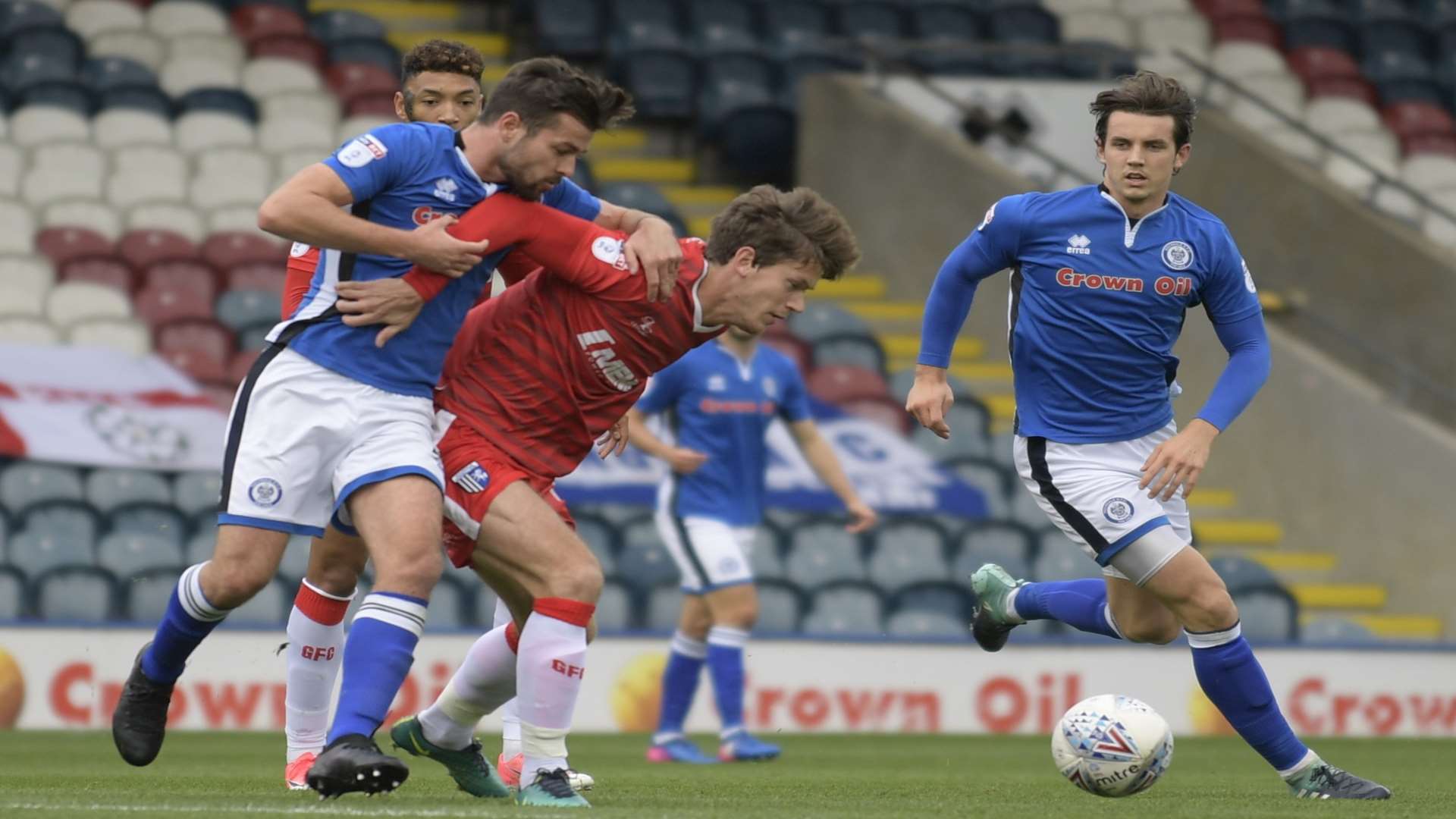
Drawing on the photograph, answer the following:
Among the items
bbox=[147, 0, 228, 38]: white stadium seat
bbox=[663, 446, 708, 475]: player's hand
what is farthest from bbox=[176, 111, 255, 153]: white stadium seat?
bbox=[663, 446, 708, 475]: player's hand

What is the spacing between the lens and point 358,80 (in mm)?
14906

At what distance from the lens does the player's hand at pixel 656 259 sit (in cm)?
520

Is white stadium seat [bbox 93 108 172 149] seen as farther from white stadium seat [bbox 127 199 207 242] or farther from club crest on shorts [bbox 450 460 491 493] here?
club crest on shorts [bbox 450 460 491 493]

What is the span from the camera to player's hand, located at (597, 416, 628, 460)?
5.82 metres

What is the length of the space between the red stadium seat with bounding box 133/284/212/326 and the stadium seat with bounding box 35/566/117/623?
233cm

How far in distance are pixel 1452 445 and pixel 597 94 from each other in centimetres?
971

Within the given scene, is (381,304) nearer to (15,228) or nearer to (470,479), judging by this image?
(470,479)

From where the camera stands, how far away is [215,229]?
1336cm

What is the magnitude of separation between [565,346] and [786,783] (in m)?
2.11

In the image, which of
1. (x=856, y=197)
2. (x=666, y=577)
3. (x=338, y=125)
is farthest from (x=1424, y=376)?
(x=338, y=125)

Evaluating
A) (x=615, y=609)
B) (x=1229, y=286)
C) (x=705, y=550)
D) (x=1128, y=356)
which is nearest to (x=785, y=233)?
(x=1128, y=356)

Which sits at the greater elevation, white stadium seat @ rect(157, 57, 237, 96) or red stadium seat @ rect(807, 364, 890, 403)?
white stadium seat @ rect(157, 57, 237, 96)

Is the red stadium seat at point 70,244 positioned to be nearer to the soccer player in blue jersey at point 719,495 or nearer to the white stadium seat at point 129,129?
the white stadium seat at point 129,129

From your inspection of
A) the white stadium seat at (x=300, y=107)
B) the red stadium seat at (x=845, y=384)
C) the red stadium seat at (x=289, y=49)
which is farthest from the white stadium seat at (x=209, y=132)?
the red stadium seat at (x=845, y=384)
